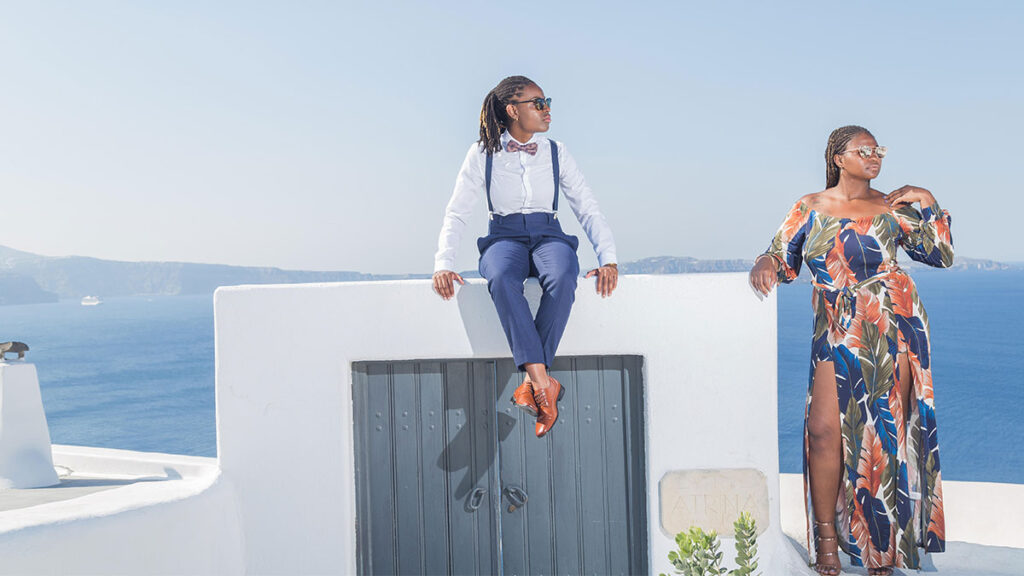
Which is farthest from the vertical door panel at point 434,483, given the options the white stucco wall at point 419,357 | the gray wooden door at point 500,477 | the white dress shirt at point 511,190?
the white dress shirt at point 511,190

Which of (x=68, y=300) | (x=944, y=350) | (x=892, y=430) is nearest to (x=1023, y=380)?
(x=944, y=350)

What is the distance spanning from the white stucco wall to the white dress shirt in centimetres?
21

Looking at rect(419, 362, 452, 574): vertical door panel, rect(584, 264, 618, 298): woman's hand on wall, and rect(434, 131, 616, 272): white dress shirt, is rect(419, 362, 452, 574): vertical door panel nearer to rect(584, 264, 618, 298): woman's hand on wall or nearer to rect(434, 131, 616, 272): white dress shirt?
rect(434, 131, 616, 272): white dress shirt

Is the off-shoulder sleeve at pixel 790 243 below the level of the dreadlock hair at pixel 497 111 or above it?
below

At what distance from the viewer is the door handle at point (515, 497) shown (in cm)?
367

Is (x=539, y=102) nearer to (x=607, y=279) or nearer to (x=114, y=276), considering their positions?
(x=607, y=279)

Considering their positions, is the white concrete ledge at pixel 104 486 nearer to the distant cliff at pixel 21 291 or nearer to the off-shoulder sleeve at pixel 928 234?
the off-shoulder sleeve at pixel 928 234

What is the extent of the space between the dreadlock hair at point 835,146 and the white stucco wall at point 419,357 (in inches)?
24.2

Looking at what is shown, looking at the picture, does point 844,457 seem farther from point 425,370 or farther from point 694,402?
point 425,370

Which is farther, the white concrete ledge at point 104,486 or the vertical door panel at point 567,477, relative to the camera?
the vertical door panel at point 567,477

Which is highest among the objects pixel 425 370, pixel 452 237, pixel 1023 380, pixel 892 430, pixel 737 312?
pixel 452 237

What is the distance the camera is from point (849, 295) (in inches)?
139

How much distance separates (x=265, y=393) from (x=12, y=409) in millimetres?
1774

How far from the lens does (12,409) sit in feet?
14.6
